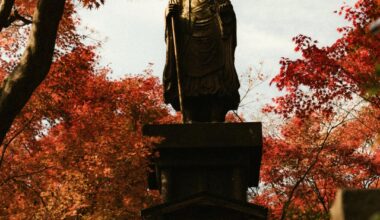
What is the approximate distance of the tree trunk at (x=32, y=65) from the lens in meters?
6.91

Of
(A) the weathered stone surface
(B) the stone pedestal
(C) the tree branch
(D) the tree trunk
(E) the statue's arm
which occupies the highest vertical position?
(E) the statue's arm

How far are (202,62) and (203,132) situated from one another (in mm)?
1405

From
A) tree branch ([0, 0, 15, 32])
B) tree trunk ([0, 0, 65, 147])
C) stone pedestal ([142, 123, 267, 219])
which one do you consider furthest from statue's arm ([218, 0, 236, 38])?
tree branch ([0, 0, 15, 32])

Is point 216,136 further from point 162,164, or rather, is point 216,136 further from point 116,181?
point 116,181

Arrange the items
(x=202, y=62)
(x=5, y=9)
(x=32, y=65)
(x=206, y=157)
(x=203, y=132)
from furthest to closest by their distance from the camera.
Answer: (x=202, y=62)
(x=206, y=157)
(x=203, y=132)
(x=5, y=9)
(x=32, y=65)

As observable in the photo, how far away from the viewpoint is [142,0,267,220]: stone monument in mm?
7473

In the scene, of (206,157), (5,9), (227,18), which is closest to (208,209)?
(206,157)

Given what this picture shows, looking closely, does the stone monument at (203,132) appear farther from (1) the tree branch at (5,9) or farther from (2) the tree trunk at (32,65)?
(1) the tree branch at (5,9)

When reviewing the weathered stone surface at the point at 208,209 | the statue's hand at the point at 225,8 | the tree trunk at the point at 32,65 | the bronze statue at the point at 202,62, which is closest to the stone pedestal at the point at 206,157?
the weathered stone surface at the point at 208,209

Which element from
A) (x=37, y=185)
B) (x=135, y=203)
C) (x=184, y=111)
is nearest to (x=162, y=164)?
(x=184, y=111)

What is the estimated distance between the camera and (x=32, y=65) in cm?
706

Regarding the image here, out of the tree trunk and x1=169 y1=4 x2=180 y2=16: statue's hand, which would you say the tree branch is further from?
x1=169 y1=4 x2=180 y2=16: statue's hand

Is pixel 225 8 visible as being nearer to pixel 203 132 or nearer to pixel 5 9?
pixel 203 132

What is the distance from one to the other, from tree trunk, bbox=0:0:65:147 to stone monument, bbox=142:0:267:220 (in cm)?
171
